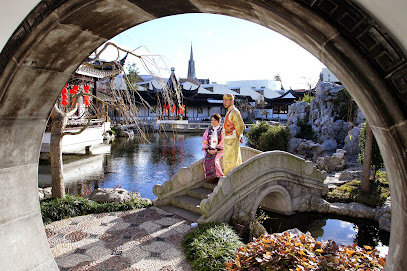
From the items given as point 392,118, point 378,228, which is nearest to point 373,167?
point 378,228

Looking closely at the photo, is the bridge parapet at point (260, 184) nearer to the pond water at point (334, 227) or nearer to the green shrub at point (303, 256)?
the pond water at point (334, 227)

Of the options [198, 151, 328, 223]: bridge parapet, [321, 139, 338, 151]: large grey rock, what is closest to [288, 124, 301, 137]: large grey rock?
[321, 139, 338, 151]: large grey rock

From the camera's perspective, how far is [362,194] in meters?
9.73

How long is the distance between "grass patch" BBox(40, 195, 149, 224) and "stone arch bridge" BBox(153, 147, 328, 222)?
A: 64 centimetres

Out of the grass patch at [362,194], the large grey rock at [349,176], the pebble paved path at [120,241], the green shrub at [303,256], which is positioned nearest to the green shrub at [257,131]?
the large grey rock at [349,176]

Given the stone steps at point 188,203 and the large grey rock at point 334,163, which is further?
the large grey rock at point 334,163

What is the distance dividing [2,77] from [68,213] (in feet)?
15.4

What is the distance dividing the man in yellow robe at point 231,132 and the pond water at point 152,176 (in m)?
1.68

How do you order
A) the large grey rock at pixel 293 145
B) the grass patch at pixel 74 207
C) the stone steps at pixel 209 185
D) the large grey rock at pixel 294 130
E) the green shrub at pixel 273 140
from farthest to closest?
the large grey rock at pixel 294 130, the large grey rock at pixel 293 145, the green shrub at pixel 273 140, the stone steps at pixel 209 185, the grass patch at pixel 74 207

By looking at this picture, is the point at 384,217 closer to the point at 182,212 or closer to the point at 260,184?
the point at 260,184

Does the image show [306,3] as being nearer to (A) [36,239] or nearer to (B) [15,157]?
(B) [15,157]

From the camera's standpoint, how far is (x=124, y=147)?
22125 millimetres

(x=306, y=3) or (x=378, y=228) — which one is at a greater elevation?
(x=306, y=3)

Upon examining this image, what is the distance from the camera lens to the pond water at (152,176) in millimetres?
7992
